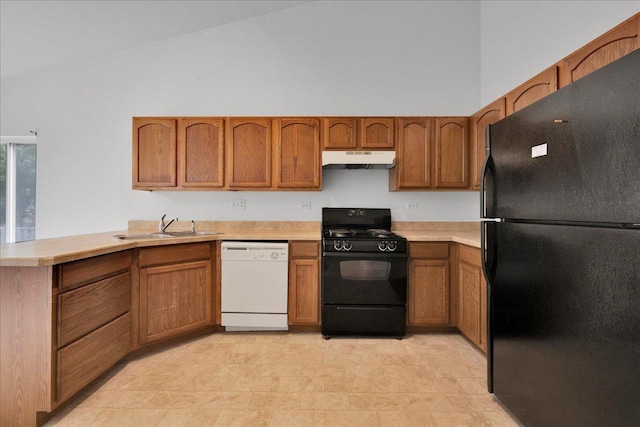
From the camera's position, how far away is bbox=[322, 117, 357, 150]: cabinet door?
3133mm

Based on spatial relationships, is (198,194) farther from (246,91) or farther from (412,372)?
(412,372)

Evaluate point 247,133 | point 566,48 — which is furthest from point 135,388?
point 566,48

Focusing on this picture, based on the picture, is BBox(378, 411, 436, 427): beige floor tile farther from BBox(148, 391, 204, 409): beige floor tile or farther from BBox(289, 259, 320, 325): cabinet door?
BBox(289, 259, 320, 325): cabinet door

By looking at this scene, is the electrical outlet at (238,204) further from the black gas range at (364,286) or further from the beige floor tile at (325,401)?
the beige floor tile at (325,401)

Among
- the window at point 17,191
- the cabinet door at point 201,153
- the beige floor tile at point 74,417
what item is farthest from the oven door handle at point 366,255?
the window at point 17,191

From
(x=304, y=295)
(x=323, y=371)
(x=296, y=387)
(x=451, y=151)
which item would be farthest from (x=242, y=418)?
(x=451, y=151)

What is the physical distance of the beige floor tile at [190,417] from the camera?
1.68 metres

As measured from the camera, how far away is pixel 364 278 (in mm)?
2793

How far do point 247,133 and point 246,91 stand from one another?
0.61 metres

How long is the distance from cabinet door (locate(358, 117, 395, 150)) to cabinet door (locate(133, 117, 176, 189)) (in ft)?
5.95

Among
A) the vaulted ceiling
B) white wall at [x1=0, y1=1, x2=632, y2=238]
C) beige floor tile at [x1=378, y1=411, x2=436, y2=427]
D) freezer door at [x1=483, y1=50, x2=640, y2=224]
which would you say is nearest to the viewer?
freezer door at [x1=483, y1=50, x2=640, y2=224]

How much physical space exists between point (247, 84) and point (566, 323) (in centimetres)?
330

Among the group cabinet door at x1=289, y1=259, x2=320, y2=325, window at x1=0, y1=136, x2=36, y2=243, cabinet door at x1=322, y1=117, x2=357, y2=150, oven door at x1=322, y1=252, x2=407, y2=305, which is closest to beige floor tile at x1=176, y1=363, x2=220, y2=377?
cabinet door at x1=289, y1=259, x2=320, y2=325

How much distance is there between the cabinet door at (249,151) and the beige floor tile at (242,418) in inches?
76.3
